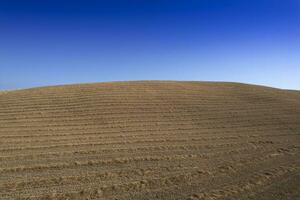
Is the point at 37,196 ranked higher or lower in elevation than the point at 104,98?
lower

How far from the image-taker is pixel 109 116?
17.3 m

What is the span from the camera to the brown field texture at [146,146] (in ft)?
27.0

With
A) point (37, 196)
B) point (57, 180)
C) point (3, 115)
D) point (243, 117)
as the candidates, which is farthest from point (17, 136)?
point (243, 117)

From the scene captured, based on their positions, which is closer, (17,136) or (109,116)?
(17,136)

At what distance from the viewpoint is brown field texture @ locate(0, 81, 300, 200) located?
27.0ft

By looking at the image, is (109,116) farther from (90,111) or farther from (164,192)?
(164,192)

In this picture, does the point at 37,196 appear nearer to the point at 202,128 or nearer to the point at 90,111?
the point at 202,128

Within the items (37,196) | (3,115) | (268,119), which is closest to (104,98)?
(3,115)

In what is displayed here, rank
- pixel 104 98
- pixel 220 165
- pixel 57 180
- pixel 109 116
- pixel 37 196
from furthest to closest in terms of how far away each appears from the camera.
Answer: pixel 104 98 → pixel 109 116 → pixel 220 165 → pixel 57 180 → pixel 37 196

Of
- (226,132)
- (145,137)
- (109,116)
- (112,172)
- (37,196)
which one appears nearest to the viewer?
(37,196)

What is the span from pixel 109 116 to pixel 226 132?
5866 millimetres

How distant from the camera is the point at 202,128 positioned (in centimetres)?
1531

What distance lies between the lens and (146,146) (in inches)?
476

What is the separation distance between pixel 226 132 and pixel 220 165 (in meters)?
4.84
